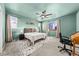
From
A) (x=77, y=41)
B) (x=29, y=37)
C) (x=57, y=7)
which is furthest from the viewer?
(x=29, y=37)

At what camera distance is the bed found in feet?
7.08

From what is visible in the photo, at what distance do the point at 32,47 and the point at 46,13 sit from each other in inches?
36.4

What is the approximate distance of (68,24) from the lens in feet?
6.92

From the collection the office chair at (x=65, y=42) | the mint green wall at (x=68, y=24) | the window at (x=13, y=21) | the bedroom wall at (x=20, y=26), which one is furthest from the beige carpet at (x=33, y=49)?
the window at (x=13, y=21)

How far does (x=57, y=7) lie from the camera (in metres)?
2.04

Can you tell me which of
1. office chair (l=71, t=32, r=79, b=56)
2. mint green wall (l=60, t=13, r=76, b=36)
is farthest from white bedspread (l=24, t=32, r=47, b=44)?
office chair (l=71, t=32, r=79, b=56)

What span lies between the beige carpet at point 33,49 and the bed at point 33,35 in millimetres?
127

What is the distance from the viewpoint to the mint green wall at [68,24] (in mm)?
2027

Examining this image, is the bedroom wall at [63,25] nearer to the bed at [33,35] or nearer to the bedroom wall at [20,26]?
the bedroom wall at [20,26]

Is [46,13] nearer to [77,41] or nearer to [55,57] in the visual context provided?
[77,41]

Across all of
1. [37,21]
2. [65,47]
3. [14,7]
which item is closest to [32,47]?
[37,21]

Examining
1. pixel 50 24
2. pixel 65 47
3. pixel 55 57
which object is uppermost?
pixel 50 24

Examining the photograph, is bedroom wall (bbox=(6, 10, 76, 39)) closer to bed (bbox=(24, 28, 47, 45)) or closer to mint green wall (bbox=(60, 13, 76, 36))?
mint green wall (bbox=(60, 13, 76, 36))

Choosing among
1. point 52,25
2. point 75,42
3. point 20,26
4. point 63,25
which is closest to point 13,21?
point 20,26
